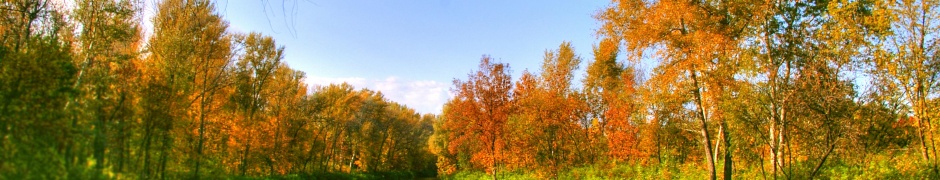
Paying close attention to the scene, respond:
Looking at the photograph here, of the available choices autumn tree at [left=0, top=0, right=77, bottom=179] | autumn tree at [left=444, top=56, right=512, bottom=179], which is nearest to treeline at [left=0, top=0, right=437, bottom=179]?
autumn tree at [left=0, top=0, right=77, bottom=179]

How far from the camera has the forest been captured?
7622 mm

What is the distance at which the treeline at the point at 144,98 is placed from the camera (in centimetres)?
687

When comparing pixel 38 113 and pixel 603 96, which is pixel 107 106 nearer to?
pixel 38 113

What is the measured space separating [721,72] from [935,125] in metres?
4.54

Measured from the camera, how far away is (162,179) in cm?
1178

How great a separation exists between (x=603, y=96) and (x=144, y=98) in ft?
72.6

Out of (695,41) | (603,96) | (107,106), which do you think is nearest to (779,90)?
(695,41)

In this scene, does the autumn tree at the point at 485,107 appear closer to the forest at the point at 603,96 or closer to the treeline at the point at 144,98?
the forest at the point at 603,96

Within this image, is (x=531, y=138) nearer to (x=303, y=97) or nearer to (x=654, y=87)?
(x=654, y=87)

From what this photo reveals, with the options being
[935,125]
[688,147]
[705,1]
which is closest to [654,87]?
[705,1]

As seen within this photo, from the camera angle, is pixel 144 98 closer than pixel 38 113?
No

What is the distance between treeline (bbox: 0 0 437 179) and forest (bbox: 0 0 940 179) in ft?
0.14

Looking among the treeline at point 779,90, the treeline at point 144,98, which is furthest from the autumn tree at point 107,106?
the treeline at point 779,90

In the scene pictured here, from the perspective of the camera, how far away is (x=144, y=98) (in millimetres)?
10141
